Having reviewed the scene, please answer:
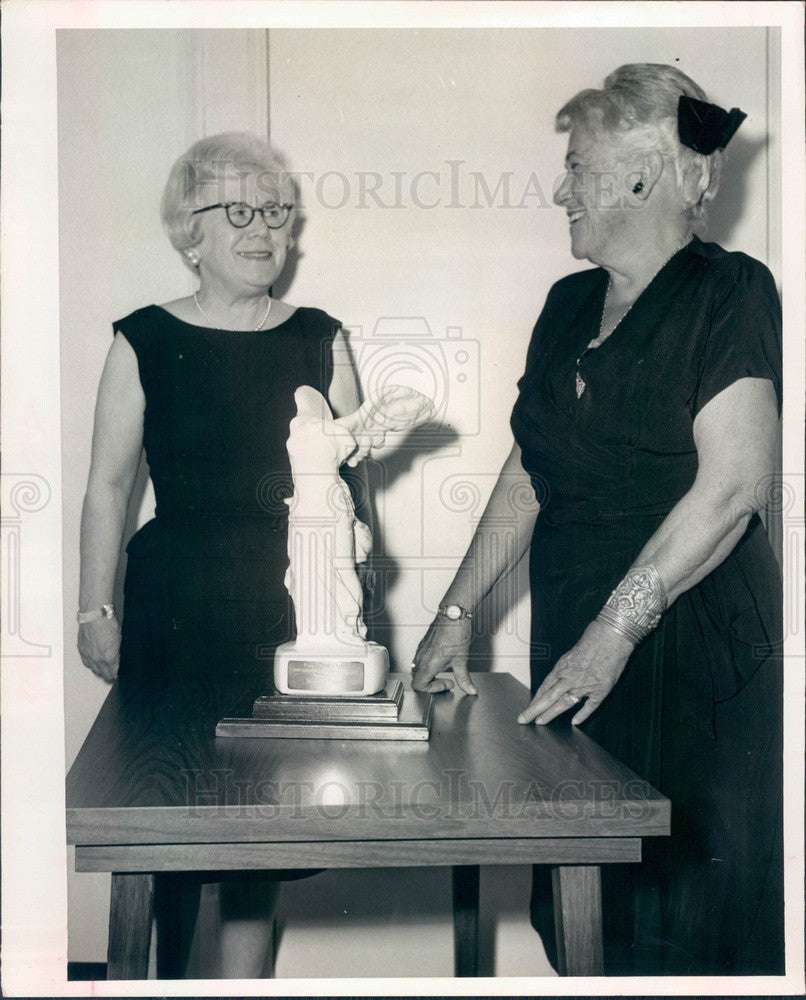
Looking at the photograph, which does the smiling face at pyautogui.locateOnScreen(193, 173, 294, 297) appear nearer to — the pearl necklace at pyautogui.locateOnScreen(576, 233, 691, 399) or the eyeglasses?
the eyeglasses

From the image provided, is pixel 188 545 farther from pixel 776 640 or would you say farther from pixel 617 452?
pixel 776 640

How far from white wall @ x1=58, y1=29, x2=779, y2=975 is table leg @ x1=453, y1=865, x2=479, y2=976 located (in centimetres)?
43

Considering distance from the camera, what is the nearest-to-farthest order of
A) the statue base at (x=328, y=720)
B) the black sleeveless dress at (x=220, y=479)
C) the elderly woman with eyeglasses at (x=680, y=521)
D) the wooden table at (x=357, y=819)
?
the wooden table at (x=357, y=819) < the statue base at (x=328, y=720) < the elderly woman with eyeglasses at (x=680, y=521) < the black sleeveless dress at (x=220, y=479)

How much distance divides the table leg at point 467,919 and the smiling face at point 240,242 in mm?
1234

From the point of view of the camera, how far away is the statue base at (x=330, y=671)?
1.52 m

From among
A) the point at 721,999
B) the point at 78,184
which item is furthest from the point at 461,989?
the point at 78,184

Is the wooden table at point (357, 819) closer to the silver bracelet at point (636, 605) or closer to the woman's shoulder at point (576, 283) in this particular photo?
the silver bracelet at point (636, 605)

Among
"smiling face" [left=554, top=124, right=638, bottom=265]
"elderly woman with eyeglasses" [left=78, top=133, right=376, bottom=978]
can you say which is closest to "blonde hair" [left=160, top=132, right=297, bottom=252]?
"elderly woman with eyeglasses" [left=78, top=133, right=376, bottom=978]

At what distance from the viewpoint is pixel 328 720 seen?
4.86ft

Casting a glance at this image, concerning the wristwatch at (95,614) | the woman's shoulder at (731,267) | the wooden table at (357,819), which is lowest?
the wooden table at (357,819)

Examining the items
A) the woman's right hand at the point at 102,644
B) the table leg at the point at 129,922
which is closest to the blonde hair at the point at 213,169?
the woman's right hand at the point at 102,644

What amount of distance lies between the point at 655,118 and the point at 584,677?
1.02 meters

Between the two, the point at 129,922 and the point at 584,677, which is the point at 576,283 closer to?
the point at 584,677

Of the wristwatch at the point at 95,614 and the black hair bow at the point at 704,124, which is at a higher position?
the black hair bow at the point at 704,124
